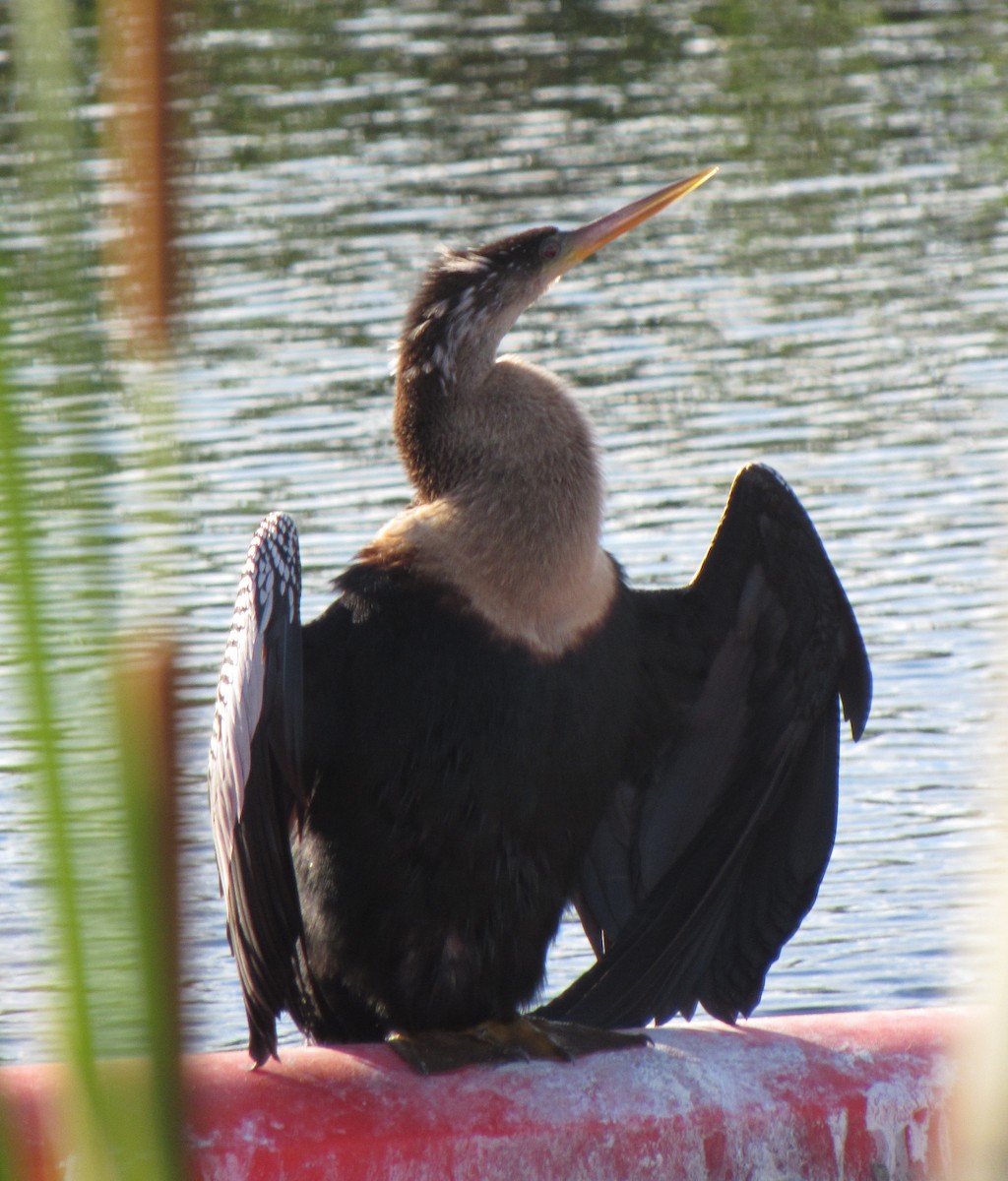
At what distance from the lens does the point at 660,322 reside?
10008mm

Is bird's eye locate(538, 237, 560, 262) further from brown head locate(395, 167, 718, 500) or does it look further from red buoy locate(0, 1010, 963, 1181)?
red buoy locate(0, 1010, 963, 1181)

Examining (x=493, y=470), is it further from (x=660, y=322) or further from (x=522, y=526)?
(x=660, y=322)

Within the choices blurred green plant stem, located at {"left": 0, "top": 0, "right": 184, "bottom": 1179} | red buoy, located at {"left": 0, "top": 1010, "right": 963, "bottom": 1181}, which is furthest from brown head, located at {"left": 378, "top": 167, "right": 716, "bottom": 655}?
blurred green plant stem, located at {"left": 0, "top": 0, "right": 184, "bottom": 1179}

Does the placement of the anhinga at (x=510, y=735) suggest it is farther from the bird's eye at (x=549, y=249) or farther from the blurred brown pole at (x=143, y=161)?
the blurred brown pole at (x=143, y=161)

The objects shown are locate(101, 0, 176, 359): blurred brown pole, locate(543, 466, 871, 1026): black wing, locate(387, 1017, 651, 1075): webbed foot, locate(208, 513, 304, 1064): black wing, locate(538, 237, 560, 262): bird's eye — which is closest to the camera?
locate(101, 0, 176, 359): blurred brown pole

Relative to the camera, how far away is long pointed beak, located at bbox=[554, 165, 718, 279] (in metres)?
3.58

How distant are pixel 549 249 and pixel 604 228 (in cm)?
19

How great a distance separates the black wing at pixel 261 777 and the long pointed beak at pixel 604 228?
0.90 meters

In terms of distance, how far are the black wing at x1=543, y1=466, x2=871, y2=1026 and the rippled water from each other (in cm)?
35

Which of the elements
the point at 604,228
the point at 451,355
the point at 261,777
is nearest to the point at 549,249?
the point at 604,228

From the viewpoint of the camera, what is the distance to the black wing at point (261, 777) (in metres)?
2.79

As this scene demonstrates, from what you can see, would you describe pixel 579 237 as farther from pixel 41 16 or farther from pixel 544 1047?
pixel 41 16

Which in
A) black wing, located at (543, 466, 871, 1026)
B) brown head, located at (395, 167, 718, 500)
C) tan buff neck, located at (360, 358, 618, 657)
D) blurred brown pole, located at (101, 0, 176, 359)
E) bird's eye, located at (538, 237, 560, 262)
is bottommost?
black wing, located at (543, 466, 871, 1026)

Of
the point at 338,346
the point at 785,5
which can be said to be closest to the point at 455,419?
the point at 338,346
